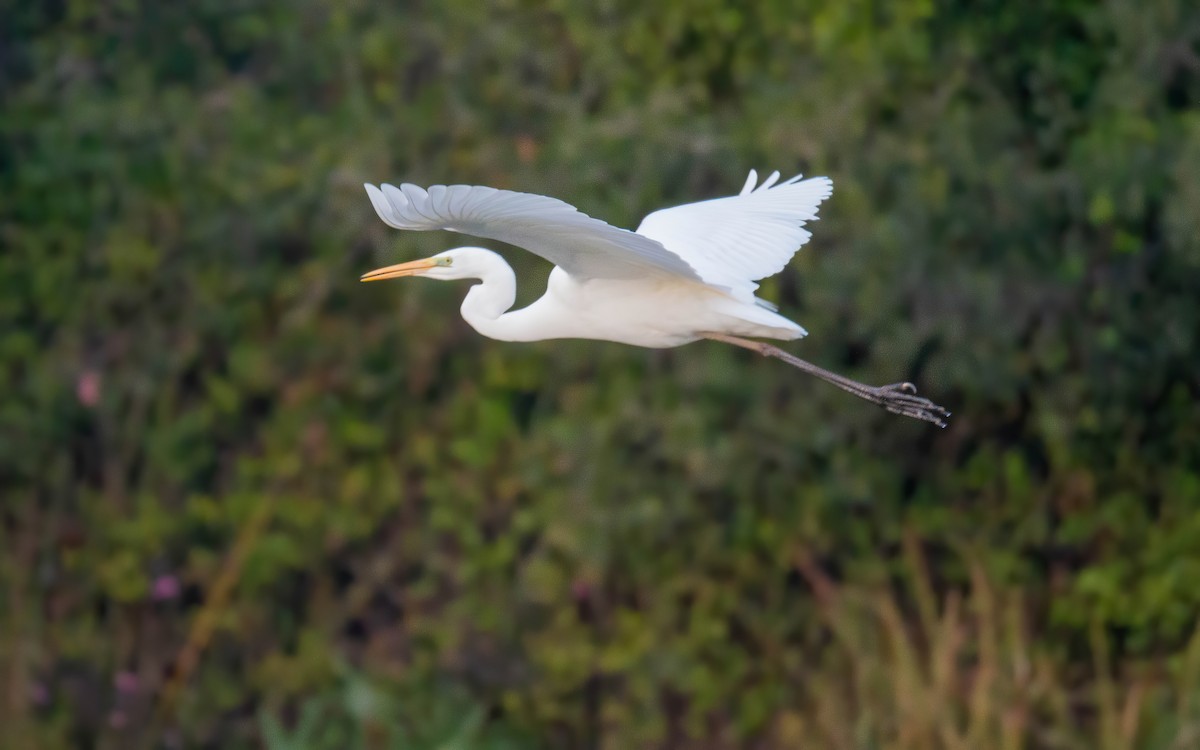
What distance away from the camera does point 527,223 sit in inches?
117

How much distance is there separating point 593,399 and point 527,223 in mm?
2617

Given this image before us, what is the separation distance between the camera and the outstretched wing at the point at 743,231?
12.0ft

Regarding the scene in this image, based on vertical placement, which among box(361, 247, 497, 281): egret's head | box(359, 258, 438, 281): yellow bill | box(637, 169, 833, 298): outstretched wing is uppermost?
box(637, 169, 833, 298): outstretched wing

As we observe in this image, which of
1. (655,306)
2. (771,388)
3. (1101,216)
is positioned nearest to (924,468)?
(771,388)

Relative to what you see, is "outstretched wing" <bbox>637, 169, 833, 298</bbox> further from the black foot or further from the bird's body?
the black foot

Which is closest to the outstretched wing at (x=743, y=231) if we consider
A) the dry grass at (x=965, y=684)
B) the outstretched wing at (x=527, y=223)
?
the outstretched wing at (x=527, y=223)

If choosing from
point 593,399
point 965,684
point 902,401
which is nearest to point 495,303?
point 902,401

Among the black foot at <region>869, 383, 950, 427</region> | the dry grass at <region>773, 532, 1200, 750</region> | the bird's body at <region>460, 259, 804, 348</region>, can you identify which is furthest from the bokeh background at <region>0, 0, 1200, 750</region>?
the bird's body at <region>460, 259, 804, 348</region>

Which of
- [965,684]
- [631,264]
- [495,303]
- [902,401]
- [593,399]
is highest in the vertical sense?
[631,264]

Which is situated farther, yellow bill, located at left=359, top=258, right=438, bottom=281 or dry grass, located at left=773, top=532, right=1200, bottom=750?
dry grass, located at left=773, top=532, right=1200, bottom=750

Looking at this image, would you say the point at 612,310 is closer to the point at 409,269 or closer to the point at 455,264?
the point at 455,264

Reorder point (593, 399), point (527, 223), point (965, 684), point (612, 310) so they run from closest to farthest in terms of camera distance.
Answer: point (527, 223) < point (612, 310) < point (965, 684) < point (593, 399)

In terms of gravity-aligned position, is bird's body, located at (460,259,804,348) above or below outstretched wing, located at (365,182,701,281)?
below

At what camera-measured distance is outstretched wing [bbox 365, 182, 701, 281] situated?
283 cm
